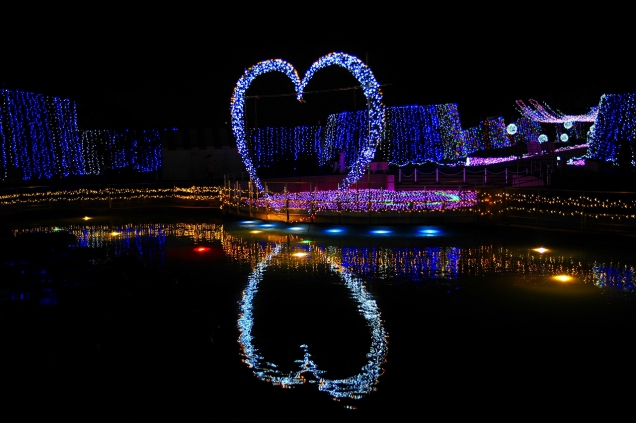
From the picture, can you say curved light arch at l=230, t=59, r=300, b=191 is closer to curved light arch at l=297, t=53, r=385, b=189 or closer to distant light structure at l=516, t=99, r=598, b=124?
curved light arch at l=297, t=53, r=385, b=189

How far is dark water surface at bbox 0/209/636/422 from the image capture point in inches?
235

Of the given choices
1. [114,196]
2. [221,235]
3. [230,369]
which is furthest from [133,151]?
[230,369]

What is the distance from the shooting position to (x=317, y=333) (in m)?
8.20

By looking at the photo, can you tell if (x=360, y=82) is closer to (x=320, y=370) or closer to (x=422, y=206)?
(x=422, y=206)

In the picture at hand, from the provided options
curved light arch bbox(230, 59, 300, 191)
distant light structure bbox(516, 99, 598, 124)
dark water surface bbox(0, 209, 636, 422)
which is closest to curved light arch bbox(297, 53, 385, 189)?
curved light arch bbox(230, 59, 300, 191)

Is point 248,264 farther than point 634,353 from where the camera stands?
Yes

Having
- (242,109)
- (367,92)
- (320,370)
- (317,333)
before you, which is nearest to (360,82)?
(367,92)

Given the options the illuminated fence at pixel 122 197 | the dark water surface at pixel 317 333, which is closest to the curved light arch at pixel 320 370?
the dark water surface at pixel 317 333

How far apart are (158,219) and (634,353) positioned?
58.9 ft

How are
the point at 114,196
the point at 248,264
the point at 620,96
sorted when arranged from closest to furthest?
1. the point at 248,264
2. the point at 114,196
3. the point at 620,96

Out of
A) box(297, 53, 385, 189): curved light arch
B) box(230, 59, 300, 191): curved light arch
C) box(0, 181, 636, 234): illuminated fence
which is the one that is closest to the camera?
box(0, 181, 636, 234): illuminated fence

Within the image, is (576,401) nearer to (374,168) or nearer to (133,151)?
(374,168)

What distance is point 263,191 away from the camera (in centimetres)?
2278

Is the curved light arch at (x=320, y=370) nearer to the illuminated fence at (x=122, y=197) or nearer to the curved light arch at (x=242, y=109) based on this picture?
the curved light arch at (x=242, y=109)
